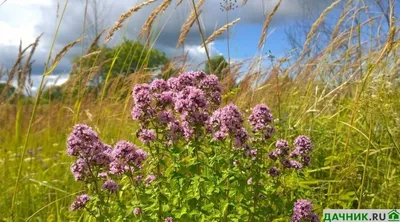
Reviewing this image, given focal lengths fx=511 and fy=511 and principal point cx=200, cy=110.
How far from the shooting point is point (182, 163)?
2.07m

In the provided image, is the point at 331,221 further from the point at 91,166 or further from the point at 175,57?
the point at 175,57

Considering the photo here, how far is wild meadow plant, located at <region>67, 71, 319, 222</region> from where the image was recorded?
2.00 m

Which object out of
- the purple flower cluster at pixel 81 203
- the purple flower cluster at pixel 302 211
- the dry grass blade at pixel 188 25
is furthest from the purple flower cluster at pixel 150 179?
the dry grass blade at pixel 188 25

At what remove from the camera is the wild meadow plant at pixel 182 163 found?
2004 mm

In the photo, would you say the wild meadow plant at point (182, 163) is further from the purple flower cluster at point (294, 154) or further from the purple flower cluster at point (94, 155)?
the purple flower cluster at point (294, 154)

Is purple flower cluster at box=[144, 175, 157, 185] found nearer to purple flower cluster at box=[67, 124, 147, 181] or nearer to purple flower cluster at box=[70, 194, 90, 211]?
purple flower cluster at box=[67, 124, 147, 181]

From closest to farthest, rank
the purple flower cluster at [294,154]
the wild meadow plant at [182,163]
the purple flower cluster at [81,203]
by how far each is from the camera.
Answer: the wild meadow plant at [182,163] → the purple flower cluster at [81,203] → the purple flower cluster at [294,154]

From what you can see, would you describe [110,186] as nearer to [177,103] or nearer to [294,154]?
[177,103]

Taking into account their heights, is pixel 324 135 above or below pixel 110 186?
above

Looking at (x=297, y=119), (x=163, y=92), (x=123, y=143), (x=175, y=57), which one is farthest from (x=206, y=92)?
(x=175, y=57)

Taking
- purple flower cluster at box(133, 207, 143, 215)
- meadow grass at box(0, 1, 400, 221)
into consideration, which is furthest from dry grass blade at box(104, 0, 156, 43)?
purple flower cluster at box(133, 207, 143, 215)

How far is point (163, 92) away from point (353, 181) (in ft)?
4.91

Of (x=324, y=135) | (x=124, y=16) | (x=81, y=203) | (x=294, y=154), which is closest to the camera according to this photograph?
(x=81, y=203)

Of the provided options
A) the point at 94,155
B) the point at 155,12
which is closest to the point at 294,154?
the point at 94,155
